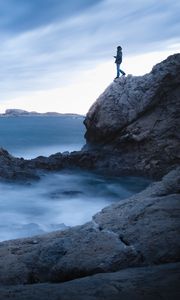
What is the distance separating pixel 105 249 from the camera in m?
5.43

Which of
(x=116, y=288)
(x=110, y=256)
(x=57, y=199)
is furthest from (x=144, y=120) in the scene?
(x=116, y=288)

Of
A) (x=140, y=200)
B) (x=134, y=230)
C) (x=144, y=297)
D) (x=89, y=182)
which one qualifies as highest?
(x=89, y=182)

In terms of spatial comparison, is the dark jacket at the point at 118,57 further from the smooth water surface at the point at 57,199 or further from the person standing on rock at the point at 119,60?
the smooth water surface at the point at 57,199

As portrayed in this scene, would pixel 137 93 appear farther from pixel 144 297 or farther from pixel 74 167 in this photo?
pixel 144 297

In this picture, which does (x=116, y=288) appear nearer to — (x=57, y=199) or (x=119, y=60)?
(x=57, y=199)

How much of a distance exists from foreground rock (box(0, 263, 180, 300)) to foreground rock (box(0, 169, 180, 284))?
54 cm

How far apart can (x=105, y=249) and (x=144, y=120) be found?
593 inches

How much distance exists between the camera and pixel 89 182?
63.7ft

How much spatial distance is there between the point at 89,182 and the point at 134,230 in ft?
44.5

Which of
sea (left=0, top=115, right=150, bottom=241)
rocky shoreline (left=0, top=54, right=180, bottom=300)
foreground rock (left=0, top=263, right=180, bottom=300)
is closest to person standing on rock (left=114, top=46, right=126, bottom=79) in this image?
sea (left=0, top=115, right=150, bottom=241)

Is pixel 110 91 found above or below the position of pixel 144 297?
above

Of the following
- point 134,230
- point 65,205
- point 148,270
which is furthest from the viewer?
point 65,205

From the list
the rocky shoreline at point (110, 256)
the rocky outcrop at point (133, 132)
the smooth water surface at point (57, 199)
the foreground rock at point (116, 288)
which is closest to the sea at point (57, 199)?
the smooth water surface at point (57, 199)

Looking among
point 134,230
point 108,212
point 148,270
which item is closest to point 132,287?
point 148,270
